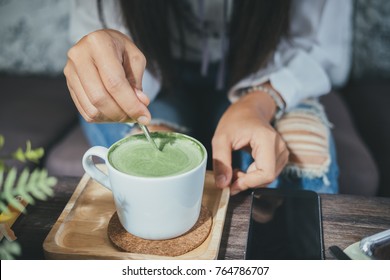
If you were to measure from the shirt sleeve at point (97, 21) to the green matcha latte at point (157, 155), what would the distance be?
459mm

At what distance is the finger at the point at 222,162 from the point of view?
745mm

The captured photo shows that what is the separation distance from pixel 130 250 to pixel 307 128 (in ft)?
1.83

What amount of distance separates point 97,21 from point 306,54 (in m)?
0.53

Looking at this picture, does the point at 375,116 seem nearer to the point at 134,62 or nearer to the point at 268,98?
the point at 268,98

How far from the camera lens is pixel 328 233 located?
26.4 inches

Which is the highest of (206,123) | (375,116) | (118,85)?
(118,85)

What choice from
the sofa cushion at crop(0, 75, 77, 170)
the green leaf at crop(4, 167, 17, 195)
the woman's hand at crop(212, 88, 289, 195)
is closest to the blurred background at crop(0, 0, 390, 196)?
the sofa cushion at crop(0, 75, 77, 170)

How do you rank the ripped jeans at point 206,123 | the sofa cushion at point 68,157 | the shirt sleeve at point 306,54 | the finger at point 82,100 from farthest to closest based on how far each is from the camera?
the sofa cushion at point 68,157 < the shirt sleeve at point 306,54 < the ripped jeans at point 206,123 < the finger at point 82,100

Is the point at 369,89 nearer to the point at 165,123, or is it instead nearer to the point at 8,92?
the point at 165,123

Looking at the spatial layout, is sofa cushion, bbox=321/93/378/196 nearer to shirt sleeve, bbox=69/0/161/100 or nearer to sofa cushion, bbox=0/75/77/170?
shirt sleeve, bbox=69/0/161/100

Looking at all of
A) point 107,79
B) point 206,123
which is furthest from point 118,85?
point 206,123

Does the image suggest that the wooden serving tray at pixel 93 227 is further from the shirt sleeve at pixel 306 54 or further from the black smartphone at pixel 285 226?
the shirt sleeve at pixel 306 54

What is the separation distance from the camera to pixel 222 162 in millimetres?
766

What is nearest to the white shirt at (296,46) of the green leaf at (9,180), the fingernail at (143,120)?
the fingernail at (143,120)
